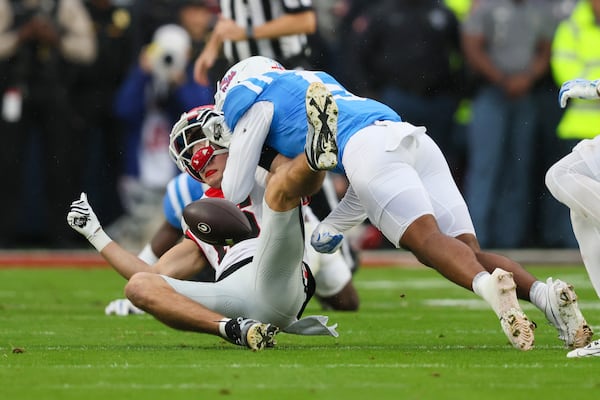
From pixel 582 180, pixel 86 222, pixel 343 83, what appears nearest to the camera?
pixel 582 180

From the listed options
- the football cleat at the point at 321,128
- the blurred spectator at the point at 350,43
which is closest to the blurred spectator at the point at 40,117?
the blurred spectator at the point at 350,43

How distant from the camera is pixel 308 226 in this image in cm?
833

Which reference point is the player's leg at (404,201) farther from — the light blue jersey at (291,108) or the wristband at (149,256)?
the wristband at (149,256)

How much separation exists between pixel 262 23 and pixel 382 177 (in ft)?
10.5

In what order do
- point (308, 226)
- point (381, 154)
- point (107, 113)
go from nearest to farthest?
point (381, 154) → point (308, 226) → point (107, 113)

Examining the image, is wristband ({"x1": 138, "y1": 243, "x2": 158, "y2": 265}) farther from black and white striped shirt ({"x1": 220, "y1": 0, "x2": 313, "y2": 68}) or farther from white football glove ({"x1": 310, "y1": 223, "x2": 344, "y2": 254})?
white football glove ({"x1": 310, "y1": 223, "x2": 344, "y2": 254})

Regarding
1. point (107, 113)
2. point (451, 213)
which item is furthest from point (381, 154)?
point (107, 113)

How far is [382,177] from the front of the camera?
6102 mm

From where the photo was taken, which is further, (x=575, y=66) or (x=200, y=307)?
(x=575, y=66)

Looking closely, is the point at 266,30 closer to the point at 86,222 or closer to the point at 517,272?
the point at 86,222

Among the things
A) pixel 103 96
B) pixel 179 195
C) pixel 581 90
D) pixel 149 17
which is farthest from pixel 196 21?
pixel 581 90

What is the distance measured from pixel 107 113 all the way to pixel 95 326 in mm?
6177

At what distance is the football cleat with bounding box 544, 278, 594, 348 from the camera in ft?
19.9

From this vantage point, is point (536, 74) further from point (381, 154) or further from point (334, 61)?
point (381, 154)
